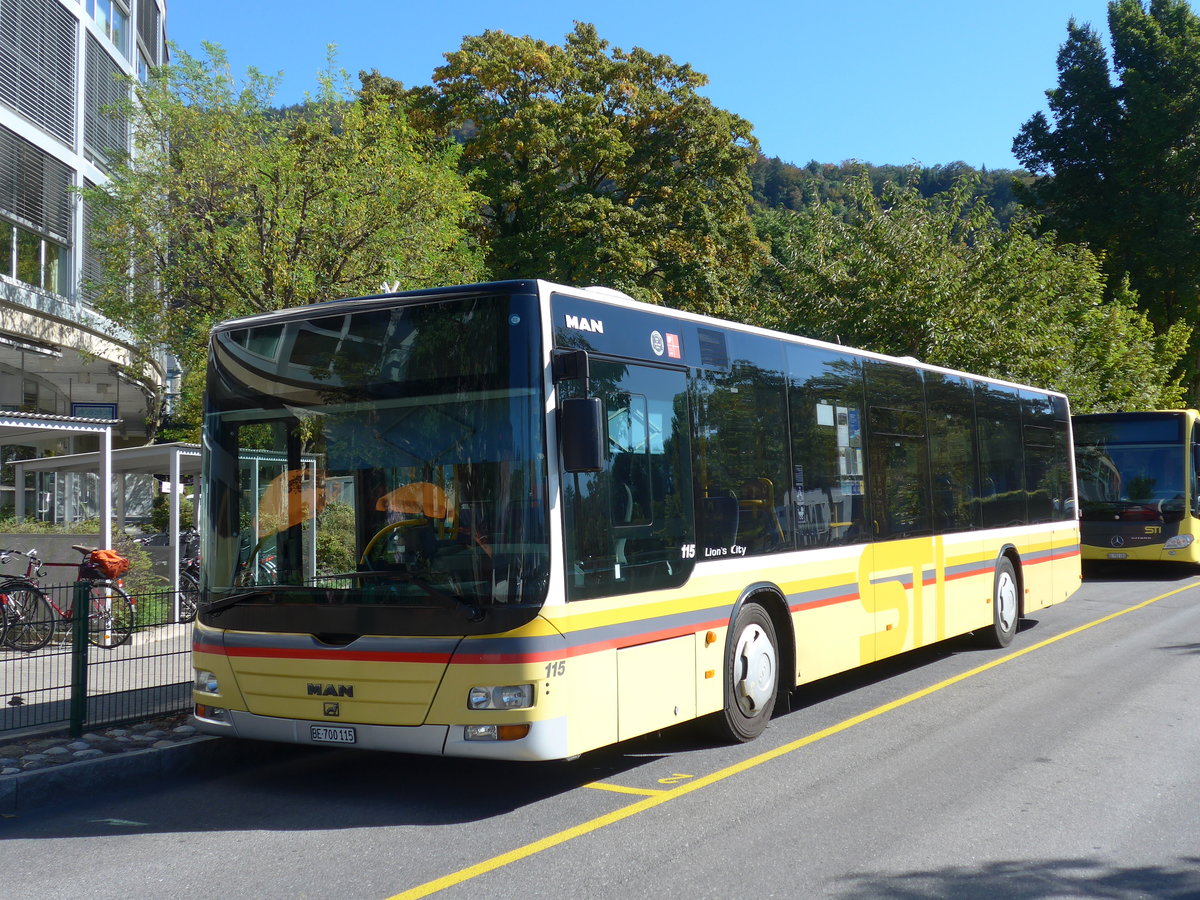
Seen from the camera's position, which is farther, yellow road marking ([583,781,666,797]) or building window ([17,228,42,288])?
building window ([17,228,42,288])

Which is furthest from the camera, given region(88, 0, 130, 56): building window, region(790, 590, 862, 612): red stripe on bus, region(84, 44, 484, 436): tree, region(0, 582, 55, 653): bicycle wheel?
region(88, 0, 130, 56): building window

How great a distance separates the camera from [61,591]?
521 inches

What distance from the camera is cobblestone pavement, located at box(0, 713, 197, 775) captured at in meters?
7.36

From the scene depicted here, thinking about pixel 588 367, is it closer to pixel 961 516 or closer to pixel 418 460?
pixel 418 460

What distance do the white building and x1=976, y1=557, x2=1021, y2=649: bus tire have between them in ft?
46.7

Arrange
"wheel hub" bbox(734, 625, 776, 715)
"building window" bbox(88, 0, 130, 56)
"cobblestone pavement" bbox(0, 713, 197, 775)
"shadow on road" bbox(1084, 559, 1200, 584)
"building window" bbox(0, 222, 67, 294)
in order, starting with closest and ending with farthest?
1. "cobblestone pavement" bbox(0, 713, 197, 775)
2. "wheel hub" bbox(734, 625, 776, 715)
3. "building window" bbox(0, 222, 67, 294)
4. "shadow on road" bbox(1084, 559, 1200, 584)
5. "building window" bbox(88, 0, 130, 56)

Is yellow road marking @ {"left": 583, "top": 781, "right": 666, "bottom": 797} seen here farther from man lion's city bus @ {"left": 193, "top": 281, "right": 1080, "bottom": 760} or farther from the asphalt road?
man lion's city bus @ {"left": 193, "top": 281, "right": 1080, "bottom": 760}

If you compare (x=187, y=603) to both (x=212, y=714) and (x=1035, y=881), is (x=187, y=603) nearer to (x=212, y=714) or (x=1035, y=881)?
(x=212, y=714)

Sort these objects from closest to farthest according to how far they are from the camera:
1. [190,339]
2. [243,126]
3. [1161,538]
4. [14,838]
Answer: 1. [14,838]
2. [243,126]
3. [190,339]
4. [1161,538]

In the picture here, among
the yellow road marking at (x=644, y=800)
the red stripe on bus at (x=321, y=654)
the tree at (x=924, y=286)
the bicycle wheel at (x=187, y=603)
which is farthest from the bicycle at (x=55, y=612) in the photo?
the tree at (x=924, y=286)

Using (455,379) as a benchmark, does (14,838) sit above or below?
below

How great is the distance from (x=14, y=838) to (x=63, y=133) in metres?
19.7

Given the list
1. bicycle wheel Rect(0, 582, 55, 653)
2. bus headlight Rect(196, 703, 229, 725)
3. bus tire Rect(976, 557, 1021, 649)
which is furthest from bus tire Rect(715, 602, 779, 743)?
bicycle wheel Rect(0, 582, 55, 653)

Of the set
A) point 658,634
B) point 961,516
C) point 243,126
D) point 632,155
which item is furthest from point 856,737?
point 632,155
